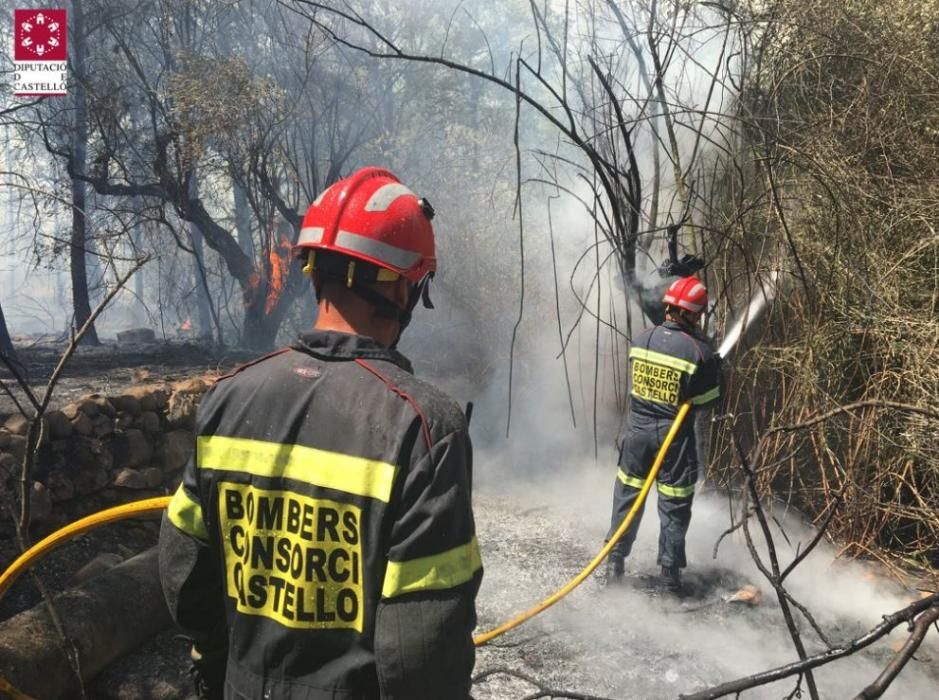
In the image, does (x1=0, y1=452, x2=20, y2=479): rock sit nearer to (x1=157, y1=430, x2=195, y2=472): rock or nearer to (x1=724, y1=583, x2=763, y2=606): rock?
(x1=157, y1=430, x2=195, y2=472): rock

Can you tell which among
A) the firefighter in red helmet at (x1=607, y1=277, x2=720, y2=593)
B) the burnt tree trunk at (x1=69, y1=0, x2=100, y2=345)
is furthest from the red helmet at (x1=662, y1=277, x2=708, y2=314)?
the burnt tree trunk at (x1=69, y1=0, x2=100, y2=345)

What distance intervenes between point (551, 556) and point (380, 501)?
4.03m

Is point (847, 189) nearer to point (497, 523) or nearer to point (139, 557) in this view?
point (497, 523)

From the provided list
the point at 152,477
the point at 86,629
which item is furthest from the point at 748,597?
the point at 152,477

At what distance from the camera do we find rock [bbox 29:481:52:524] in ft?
12.8

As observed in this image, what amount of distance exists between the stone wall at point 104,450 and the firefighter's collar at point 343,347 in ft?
10.5

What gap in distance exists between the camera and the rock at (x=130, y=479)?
4.55m

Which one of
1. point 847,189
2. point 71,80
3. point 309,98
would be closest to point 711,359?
point 847,189

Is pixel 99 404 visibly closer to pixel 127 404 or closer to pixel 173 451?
pixel 127 404

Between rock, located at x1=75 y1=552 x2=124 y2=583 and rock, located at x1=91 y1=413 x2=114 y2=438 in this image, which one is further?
rock, located at x1=91 y1=413 x2=114 y2=438

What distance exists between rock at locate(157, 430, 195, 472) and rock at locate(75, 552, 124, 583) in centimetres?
115

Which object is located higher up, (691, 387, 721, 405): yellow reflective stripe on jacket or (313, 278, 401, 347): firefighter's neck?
(313, 278, 401, 347): firefighter's neck

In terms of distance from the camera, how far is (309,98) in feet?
34.5

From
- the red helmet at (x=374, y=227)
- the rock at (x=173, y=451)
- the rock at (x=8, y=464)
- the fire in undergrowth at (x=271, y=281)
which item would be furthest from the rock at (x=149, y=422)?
the fire in undergrowth at (x=271, y=281)
